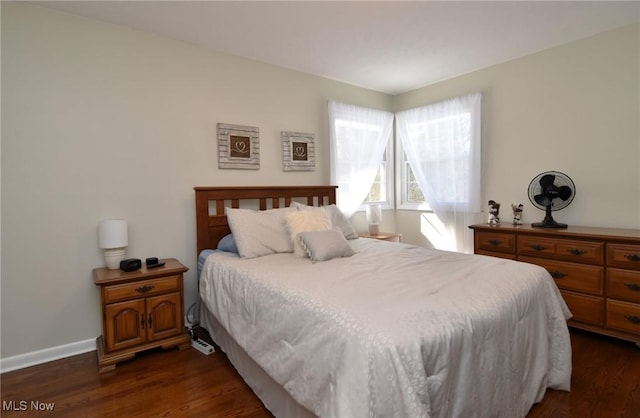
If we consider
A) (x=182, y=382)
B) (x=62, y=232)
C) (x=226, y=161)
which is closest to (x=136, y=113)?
(x=226, y=161)

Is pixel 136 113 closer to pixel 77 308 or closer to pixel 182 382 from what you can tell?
pixel 77 308

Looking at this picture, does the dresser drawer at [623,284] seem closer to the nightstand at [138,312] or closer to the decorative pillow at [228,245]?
the decorative pillow at [228,245]

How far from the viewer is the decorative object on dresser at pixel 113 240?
7.68ft

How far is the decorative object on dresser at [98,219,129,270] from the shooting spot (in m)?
2.34

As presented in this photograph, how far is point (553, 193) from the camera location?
2.87 m

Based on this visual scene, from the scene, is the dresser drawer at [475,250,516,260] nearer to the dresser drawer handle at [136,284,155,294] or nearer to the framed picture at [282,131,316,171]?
the framed picture at [282,131,316,171]

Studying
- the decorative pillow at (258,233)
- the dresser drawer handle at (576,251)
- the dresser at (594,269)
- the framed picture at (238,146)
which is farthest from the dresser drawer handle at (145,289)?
the dresser drawer handle at (576,251)

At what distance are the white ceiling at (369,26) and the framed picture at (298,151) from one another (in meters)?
0.73

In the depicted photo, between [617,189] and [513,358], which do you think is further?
[617,189]

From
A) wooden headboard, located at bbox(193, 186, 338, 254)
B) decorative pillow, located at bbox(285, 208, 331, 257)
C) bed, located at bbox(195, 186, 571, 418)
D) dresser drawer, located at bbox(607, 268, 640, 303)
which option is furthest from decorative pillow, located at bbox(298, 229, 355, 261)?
dresser drawer, located at bbox(607, 268, 640, 303)

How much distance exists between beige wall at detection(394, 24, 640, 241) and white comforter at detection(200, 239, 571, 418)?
61.7 inches

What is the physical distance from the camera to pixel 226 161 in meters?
3.05

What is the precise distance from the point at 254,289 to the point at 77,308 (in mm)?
1579

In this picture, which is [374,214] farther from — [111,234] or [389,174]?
[111,234]
